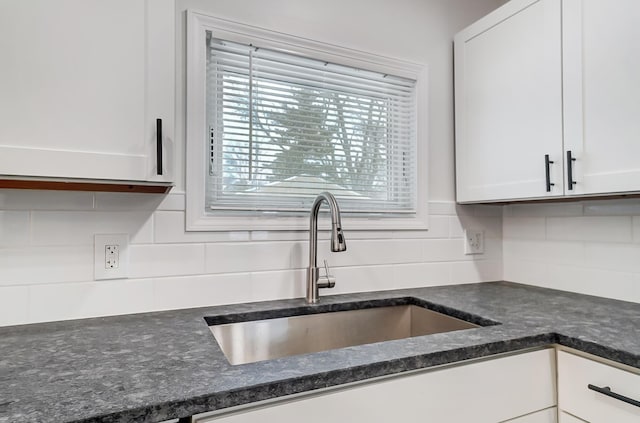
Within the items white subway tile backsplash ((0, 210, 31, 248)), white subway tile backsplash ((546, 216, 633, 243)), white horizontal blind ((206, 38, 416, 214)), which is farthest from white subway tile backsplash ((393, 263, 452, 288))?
white subway tile backsplash ((0, 210, 31, 248))

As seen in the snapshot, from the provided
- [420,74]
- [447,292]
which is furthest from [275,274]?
[420,74]

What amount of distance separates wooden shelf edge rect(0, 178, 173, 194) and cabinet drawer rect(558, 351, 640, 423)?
1127mm

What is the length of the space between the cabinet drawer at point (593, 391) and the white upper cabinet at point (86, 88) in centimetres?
112

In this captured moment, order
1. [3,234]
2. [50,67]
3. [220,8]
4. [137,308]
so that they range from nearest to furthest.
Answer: [50,67]
[3,234]
[137,308]
[220,8]

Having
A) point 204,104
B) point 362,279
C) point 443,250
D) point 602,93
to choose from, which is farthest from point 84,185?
point 602,93

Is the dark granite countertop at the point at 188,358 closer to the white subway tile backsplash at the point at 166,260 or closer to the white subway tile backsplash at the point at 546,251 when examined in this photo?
the white subway tile backsplash at the point at 166,260

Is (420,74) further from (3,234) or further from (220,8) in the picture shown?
(3,234)

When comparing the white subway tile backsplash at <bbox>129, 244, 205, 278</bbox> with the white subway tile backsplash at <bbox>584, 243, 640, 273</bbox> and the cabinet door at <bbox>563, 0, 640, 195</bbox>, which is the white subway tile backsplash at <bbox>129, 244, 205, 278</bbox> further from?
the white subway tile backsplash at <bbox>584, 243, 640, 273</bbox>

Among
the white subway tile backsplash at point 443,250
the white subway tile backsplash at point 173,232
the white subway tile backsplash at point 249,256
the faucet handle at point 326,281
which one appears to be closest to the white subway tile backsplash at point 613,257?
the white subway tile backsplash at point 443,250

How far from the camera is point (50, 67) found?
35.1 inches

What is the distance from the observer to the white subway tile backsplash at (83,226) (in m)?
1.10

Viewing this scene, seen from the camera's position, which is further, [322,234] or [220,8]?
[322,234]

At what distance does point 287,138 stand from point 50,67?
759 millimetres

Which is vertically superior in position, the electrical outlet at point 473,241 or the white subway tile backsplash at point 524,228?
the white subway tile backsplash at point 524,228
